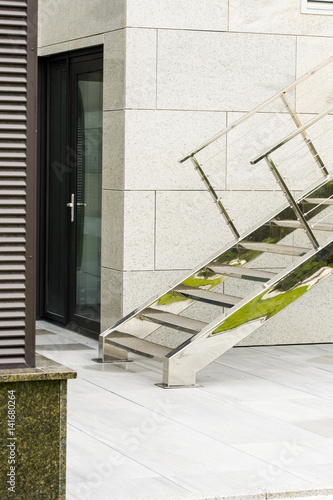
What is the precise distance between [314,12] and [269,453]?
4782 mm

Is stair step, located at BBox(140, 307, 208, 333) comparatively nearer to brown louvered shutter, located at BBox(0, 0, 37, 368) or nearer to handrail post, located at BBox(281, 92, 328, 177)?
handrail post, located at BBox(281, 92, 328, 177)

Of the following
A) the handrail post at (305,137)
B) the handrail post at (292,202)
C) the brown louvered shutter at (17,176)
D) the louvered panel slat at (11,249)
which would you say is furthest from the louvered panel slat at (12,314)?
the handrail post at (305,137)

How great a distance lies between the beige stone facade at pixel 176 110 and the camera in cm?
789

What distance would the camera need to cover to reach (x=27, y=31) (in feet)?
12.0

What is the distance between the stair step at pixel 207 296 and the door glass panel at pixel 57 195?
2.19 metres

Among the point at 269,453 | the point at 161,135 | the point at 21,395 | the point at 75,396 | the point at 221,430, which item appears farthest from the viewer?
the point at 161,135

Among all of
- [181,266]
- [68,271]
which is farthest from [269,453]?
[68,271]

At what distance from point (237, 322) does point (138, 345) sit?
2.87 ft

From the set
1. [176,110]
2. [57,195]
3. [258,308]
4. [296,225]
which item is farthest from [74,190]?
[258,308]

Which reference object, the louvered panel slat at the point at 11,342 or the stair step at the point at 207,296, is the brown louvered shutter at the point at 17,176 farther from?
the stair step at the point at 207,296

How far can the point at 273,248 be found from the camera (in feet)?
24.1

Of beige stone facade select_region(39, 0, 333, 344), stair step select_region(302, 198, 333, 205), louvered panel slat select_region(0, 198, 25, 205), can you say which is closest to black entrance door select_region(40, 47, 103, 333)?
beige stone facade select_region(39, 0, 333, 344)

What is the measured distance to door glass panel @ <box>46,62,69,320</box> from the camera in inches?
368

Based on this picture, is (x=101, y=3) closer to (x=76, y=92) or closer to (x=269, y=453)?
(x=76, y=92)
